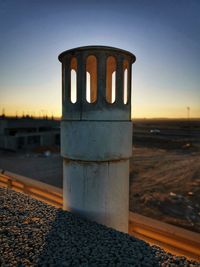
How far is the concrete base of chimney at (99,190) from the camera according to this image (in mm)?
2664

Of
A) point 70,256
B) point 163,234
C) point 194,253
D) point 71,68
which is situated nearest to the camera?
point 70,256

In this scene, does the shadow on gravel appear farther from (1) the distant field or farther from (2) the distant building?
(2) the distant building

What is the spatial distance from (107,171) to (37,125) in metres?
35.8

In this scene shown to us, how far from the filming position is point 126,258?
1.92m

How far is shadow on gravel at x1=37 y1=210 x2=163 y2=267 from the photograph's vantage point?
6.08 feet

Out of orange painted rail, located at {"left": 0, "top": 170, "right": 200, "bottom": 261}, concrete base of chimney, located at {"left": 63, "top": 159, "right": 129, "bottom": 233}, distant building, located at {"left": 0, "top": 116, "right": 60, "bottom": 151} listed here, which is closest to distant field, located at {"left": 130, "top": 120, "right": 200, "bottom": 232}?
orange painted rail, located at {"left": 0, "top": 170, "right": 200, "bottom": 261}

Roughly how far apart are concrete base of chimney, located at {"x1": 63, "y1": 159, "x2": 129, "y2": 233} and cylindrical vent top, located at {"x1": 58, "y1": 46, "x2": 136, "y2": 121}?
0.63 m

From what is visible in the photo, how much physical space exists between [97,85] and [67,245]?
5.90ft

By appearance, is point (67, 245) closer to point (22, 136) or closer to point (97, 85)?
point (97, 85)

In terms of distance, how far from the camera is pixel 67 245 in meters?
2.09

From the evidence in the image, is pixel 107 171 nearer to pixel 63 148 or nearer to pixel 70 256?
pixel 63 148

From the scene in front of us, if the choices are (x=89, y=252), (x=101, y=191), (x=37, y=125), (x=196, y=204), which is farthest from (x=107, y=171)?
(x=37, y=125)

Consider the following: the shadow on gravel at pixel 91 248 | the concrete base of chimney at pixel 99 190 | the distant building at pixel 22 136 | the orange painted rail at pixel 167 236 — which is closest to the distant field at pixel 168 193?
the orange painted rail at pixel 167 236

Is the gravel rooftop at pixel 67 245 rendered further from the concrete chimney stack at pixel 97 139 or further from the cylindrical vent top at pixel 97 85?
the cylindrical vent top at pixel 97 85
